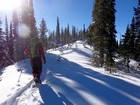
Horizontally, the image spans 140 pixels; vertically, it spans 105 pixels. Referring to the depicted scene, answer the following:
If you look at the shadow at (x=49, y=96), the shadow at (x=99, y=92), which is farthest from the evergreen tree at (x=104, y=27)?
the shadow at (x=49, y=96)

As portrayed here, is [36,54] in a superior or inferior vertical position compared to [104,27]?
inferior

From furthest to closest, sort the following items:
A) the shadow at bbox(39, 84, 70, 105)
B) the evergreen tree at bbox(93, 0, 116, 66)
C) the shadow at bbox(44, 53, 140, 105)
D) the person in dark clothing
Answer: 1. the evergreen tree at bbox(93, 0, 116, 66)
2. the person in dark clothing
3. the shadow at bbox(44, 53, 140, 105)
4. the shadow at bbox(39, 84, 70, 105)

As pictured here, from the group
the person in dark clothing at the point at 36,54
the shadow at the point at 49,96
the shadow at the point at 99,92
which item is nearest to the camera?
the shadow at the point at 49,96

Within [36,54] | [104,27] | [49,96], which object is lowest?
[49,96]

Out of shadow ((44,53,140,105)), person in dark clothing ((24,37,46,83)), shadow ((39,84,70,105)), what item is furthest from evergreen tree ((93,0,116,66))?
shadow ((39,84,70,105))

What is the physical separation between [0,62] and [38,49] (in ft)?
127

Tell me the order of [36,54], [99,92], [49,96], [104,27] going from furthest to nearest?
[104,27] → [36,54] → [99,92] → [49,96]

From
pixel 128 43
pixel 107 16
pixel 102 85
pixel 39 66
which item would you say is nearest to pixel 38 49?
pixel 39 66

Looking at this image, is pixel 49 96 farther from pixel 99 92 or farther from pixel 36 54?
pixel 36 54

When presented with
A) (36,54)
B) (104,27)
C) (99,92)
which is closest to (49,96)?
(99,92)

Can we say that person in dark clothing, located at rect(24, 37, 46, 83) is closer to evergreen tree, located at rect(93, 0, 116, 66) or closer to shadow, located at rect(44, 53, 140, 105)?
shadow, located at rect(44, 53, 140, 105)

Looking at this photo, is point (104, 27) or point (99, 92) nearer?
point (99, 92)

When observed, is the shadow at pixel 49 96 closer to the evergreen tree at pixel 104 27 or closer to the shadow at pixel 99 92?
the shadow at pixel 99 92

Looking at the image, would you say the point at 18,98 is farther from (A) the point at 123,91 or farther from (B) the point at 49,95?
(A) the point at 123,91
